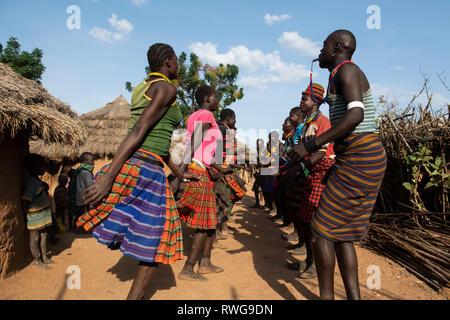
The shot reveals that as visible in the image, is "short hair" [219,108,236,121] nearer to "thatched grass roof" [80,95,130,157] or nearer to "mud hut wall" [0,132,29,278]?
"mud hut wall" [0,132,29,278]

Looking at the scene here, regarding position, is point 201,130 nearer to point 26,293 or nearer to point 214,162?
point 214,162

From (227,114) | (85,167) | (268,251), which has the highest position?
(227,114)

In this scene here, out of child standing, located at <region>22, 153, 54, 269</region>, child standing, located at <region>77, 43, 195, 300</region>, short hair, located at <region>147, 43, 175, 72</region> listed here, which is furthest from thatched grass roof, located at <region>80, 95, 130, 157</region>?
child standing, located at <region>77, 43, 195, 300</region>

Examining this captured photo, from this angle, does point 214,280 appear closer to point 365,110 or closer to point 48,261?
point 48,261

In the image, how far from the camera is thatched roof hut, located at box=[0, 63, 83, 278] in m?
3.51

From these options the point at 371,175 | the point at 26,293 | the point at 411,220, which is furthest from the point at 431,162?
the point at 26,293

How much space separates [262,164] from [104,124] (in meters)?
9.78

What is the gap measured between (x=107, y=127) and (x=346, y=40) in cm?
1390

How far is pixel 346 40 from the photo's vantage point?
2373mm

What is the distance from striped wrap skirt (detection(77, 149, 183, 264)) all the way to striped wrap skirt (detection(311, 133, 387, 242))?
3.70 feet

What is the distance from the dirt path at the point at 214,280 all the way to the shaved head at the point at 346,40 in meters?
2.30

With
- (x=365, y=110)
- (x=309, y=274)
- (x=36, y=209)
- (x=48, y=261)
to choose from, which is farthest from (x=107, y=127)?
(x=365, y=110)

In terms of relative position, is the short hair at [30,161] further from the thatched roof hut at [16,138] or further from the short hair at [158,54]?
the short hair at [158,54]
